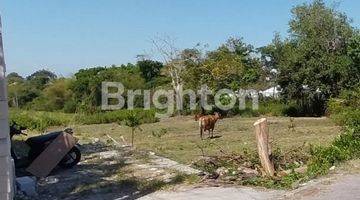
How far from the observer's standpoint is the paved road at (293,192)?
22.0 ft

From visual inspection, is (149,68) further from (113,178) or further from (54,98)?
(113,178)

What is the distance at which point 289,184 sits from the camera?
7.72 meters

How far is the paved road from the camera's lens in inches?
264

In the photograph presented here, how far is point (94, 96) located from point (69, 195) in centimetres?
2804

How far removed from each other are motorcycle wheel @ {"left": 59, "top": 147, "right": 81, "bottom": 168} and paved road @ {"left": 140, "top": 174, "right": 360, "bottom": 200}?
3.50m

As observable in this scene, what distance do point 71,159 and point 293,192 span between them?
17.3 feet

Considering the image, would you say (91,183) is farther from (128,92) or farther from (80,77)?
(80,77)

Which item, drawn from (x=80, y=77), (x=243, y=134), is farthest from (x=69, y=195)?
(x=80, y=77)

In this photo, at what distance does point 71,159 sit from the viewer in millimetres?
10836

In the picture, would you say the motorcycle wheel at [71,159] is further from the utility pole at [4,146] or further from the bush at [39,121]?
the bush at [39,121]

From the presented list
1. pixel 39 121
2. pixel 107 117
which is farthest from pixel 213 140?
pixel 107 117

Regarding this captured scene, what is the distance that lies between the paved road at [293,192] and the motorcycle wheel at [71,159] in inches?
138

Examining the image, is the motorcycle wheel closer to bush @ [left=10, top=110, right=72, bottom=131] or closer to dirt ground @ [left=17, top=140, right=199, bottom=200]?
dirt ground @ [left=17, top=140, right=199, bottom=200]

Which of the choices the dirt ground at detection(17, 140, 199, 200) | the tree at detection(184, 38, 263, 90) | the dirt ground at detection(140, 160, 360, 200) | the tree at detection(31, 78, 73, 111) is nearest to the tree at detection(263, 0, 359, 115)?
the tree at detection(184, 38, 263, 90)
